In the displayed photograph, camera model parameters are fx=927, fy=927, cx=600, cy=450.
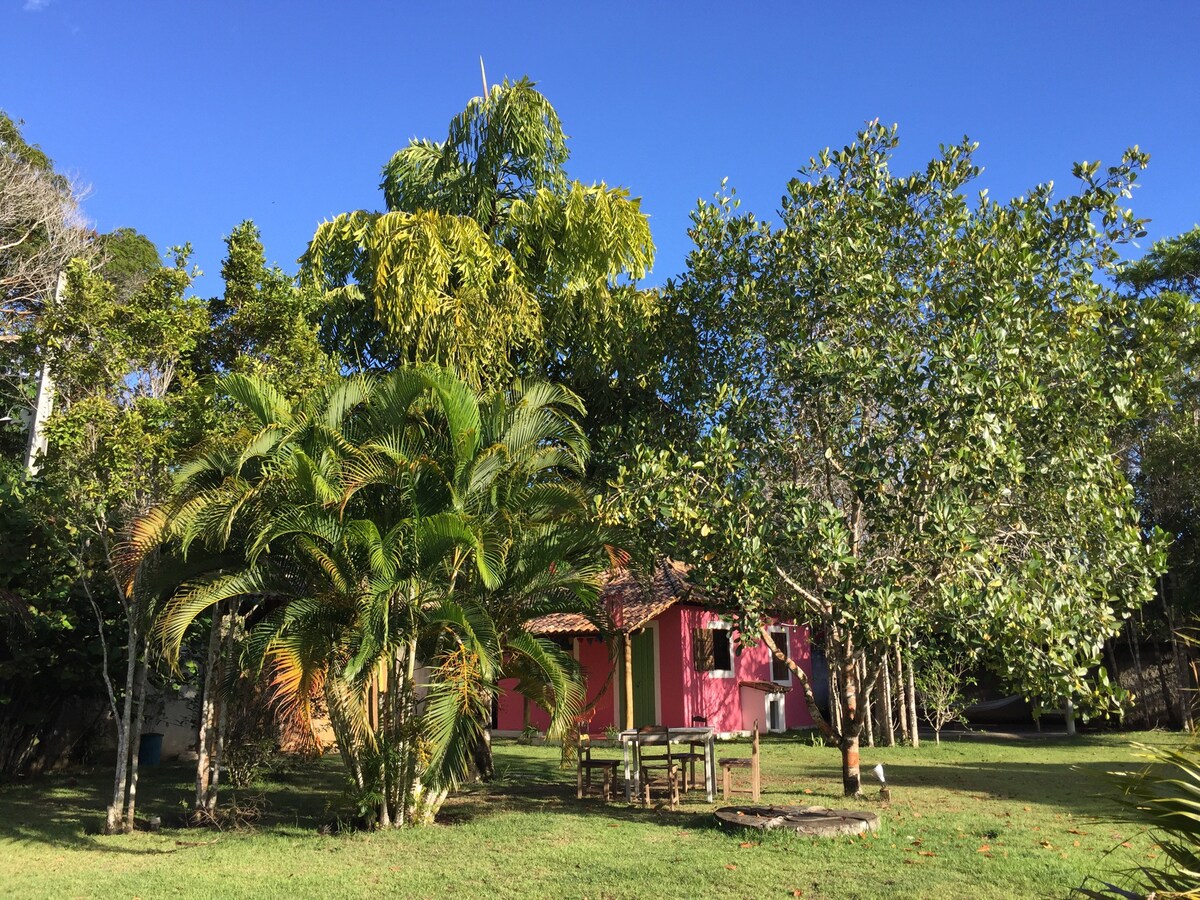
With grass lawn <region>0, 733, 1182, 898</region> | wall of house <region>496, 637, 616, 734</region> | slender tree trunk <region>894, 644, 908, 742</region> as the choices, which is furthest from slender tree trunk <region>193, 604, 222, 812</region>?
slender tree trunk <region>894, 644, 908, 742</region>

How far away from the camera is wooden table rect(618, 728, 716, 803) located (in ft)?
35.4

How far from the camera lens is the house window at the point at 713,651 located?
19725mm

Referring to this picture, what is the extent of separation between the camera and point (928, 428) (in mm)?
9039

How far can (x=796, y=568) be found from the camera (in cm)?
1065

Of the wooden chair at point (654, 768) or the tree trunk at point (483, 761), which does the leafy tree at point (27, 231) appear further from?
the wooden chair at point (654, 768)

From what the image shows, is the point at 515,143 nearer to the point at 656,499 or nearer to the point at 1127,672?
the point at 656,499

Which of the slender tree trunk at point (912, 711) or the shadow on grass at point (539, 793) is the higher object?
the slender tree trunk at point (912, 711)

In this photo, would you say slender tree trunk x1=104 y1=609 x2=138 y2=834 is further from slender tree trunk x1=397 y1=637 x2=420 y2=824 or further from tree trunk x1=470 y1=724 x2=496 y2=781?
tree trunk x1=470 y1=724 x2=496 y2=781

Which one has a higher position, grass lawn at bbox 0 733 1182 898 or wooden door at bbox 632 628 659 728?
wooden door at bbox 632 628 659 728

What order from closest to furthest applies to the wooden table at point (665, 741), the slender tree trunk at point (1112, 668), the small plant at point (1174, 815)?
the small plant at point (1174, 815) → the wooden table at point (665, 741) → the slender tree trunk at point (1112, 668)

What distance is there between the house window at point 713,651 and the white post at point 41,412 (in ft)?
41.5

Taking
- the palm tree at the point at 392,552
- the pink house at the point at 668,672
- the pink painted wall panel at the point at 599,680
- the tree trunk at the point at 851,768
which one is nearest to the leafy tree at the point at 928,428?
the tree trunk at the point at 851,768

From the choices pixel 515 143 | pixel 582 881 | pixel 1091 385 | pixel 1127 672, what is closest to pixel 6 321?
pixel 515 143

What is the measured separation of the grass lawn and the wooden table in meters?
0.30
